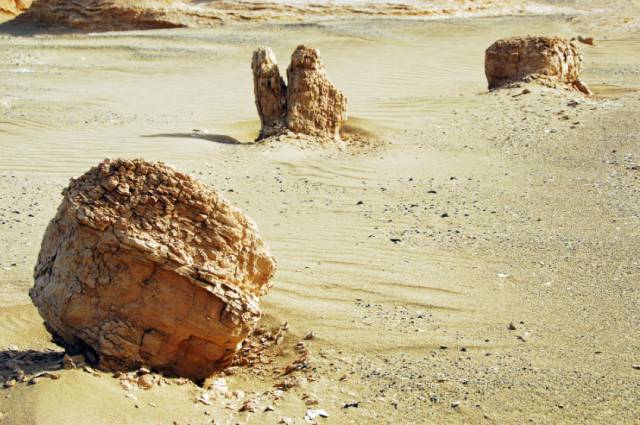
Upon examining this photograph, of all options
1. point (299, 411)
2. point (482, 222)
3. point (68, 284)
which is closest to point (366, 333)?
point (299, 411)

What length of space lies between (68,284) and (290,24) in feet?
54.7

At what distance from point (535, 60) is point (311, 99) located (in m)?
3.87

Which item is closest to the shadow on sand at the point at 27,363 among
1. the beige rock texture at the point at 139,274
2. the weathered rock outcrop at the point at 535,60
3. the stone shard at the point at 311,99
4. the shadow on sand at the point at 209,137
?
the beige rock texture at the point at 139,274

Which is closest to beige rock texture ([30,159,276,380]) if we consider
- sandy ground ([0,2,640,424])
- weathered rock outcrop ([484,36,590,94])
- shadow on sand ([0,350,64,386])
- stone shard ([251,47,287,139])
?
shadow on sand ([0,350,64,386])

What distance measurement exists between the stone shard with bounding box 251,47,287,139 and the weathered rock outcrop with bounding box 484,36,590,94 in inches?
149

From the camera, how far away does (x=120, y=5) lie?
2052 cm

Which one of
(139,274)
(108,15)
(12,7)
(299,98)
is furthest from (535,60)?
(12,7)

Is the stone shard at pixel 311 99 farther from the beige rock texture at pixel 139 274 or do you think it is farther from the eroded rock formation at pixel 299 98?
the beige rock texture at pixel 139 274

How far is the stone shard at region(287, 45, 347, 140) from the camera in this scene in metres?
10.5

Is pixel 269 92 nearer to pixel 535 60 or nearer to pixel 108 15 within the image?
pixel 535 60

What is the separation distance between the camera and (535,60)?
12555 millimetres

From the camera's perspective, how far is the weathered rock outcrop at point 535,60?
12531 mm

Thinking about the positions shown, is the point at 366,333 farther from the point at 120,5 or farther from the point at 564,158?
the point at 120,5

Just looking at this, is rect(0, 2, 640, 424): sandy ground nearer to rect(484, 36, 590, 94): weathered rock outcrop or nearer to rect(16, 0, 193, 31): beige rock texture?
rect(484, 36, 590, 94): weathered rock outcrop
